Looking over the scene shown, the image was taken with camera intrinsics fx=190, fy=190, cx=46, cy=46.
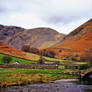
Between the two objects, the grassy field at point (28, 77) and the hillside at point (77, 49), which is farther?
the hillside at point (77, 49)

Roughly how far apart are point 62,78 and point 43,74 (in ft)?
20.7

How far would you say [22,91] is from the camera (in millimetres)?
40438

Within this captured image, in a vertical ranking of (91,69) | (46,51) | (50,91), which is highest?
(46,51)

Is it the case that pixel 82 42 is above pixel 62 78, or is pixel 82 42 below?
above

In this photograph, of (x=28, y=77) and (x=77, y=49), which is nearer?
(x=28, y=77)

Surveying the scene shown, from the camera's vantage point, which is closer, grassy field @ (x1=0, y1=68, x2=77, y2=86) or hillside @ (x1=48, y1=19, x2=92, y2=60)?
grassy field @ (x1=0, y1=68, x2=77, y2=86)

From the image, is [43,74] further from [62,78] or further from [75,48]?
[75,48]

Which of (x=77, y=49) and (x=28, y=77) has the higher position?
(x=77, y=49)

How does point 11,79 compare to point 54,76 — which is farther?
point 54,76

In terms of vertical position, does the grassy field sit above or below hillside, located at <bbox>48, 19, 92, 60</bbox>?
below

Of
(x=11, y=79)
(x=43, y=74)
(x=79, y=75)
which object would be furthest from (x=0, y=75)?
(x=79, y=75)

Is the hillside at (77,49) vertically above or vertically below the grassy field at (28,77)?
above

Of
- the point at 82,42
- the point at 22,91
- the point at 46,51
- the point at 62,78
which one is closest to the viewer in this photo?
the point at 22,91

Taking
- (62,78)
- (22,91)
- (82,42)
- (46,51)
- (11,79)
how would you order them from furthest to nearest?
(82,42)
(46,51)
(62,78)
(11,79)
(22,91)
